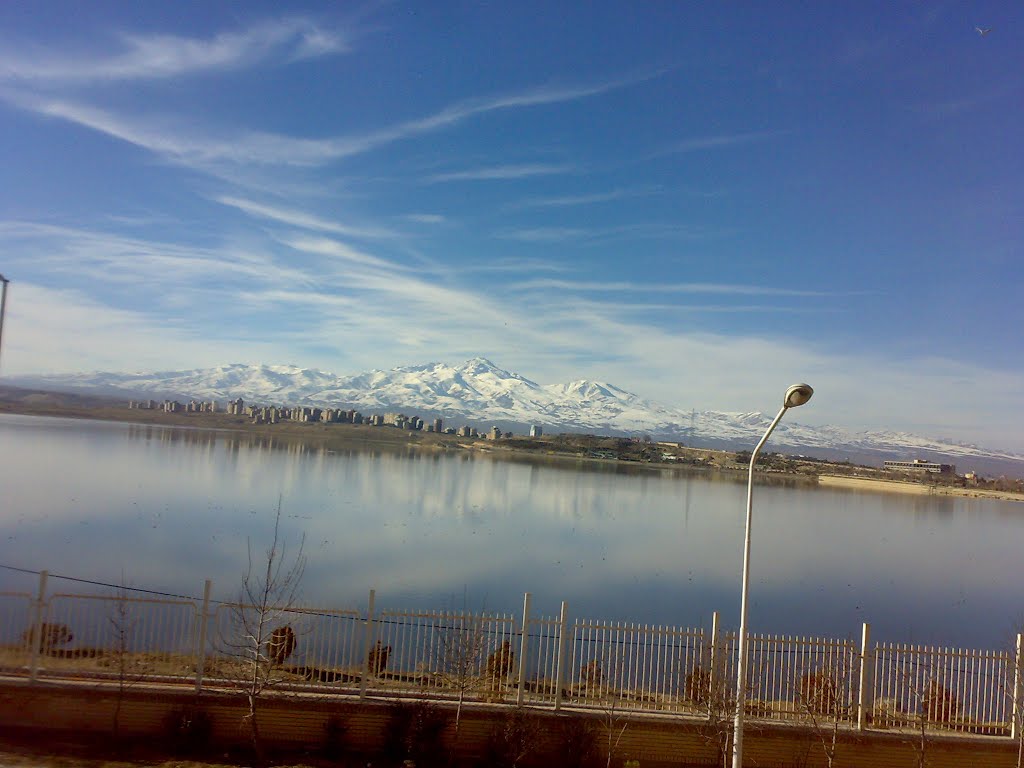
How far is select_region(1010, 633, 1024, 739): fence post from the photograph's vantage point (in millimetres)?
9203

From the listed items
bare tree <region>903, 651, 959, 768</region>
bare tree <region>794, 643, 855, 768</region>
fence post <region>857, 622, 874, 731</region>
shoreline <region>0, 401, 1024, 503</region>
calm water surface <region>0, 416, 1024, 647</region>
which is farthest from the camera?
shoreline <region>0, 401, 1024, 503</region>

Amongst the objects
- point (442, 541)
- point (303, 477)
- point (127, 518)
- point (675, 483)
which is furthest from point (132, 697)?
point (675, 483)

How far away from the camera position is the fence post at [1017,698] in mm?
9203

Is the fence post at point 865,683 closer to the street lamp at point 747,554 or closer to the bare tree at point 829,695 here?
the bare tree at point 829,695

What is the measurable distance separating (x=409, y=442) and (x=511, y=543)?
10428 cm

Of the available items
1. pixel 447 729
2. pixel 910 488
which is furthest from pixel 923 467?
pixel 447 729

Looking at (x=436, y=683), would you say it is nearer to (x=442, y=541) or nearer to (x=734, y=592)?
(x=734, y=592)

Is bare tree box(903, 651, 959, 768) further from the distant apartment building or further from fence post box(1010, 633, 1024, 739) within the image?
the distant apartment building

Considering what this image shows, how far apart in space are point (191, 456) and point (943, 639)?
73.7 m

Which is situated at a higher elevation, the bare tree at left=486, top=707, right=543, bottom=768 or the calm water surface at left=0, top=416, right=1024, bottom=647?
the bare tree at left=486, top=707, right=543, bottom=768

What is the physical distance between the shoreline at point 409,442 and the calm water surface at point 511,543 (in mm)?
30636

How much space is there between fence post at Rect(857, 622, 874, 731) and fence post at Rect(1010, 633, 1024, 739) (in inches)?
Result: 62.9

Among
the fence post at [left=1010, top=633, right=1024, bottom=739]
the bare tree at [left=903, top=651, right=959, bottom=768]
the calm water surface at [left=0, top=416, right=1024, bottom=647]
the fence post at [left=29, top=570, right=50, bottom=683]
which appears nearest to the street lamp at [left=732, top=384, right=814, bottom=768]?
the bare tree at [left=903, top=651, right=959, bottom=768]

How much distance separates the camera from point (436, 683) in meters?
9.74
